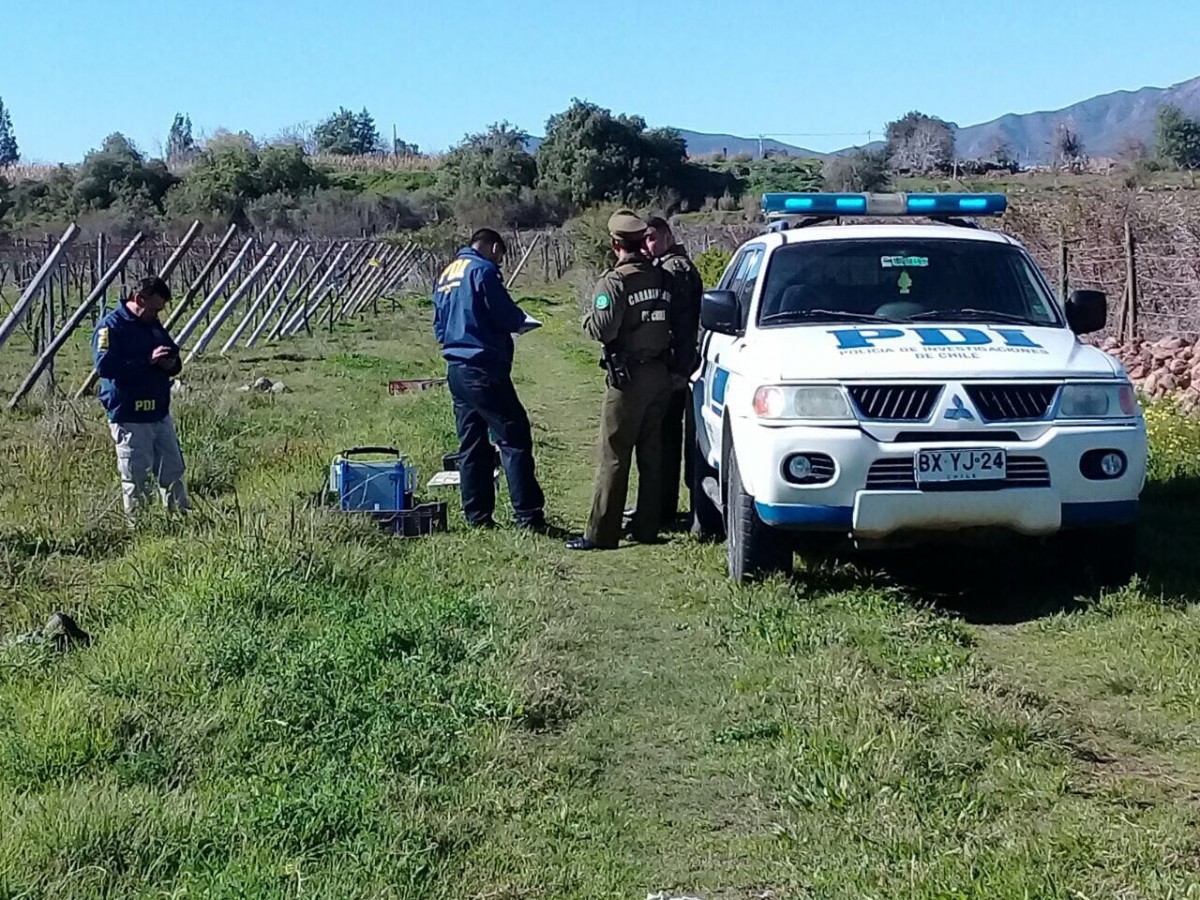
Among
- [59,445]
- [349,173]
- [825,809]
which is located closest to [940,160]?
[349,173]

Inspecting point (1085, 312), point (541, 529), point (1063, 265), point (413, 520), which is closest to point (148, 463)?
point (413, 520)

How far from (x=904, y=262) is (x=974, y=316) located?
52 cm

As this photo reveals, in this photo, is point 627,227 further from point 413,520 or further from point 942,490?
point 942,490

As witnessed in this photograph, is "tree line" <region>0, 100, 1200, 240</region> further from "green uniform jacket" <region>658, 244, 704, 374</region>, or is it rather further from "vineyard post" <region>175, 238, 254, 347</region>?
"green uniform jacket" <region>658, 244, 704, 374</region>

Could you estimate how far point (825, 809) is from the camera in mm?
4328

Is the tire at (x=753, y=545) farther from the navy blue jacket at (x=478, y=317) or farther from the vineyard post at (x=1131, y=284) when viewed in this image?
the vineyard post at (x=1131, y=284)

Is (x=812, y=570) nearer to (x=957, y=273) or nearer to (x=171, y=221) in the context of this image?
(x=957, y=273)

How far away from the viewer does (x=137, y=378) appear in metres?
8.66

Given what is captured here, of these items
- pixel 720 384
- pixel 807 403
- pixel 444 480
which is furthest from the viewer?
pixel 444 480

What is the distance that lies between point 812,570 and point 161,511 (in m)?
3.99

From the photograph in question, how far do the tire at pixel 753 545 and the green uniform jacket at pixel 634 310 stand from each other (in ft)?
4.69

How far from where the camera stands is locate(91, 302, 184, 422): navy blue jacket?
8.55 m

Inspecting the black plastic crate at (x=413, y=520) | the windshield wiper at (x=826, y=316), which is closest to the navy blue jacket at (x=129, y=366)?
the black plastic crate at (x=413, y=520)

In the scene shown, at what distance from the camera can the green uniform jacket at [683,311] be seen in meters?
Result: 8.46
